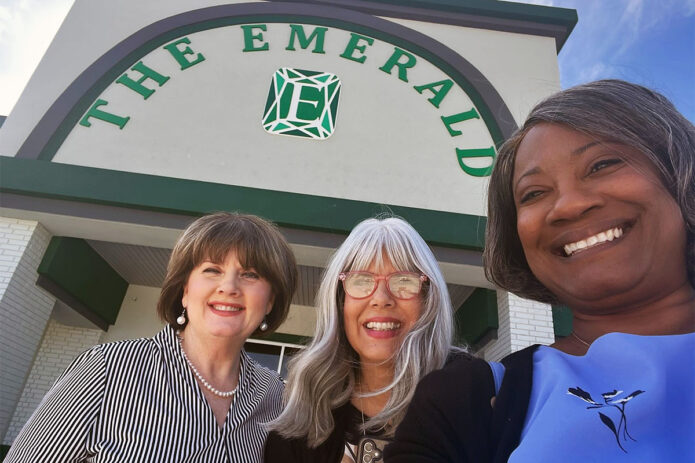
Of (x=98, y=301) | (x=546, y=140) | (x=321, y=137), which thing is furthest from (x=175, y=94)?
(x=546, y=140)

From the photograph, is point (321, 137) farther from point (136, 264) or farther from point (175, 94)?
point (136, 264)

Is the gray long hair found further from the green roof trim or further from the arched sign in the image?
the green roof trim

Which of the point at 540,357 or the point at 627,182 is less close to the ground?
the point at 627,182

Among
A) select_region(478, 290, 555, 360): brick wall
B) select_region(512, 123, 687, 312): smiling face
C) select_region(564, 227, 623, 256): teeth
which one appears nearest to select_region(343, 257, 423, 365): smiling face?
select_region(512, 123, 687, 312): smiling face

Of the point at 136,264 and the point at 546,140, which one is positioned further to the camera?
the point at 136,264

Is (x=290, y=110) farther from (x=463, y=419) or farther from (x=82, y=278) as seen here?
(x=463, y=419)

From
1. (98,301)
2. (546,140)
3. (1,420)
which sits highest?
(98,301)

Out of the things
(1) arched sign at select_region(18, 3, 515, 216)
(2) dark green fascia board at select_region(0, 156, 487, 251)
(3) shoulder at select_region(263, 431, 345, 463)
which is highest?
(1) arched sign at select_region(18, 3, 515, 216)

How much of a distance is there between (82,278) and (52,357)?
1.88 m

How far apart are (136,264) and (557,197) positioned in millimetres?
7186

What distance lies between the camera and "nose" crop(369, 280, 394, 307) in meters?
1.82

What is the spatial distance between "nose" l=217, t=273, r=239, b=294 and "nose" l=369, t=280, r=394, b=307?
669 mm

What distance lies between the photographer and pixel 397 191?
586cm

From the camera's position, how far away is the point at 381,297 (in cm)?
183
